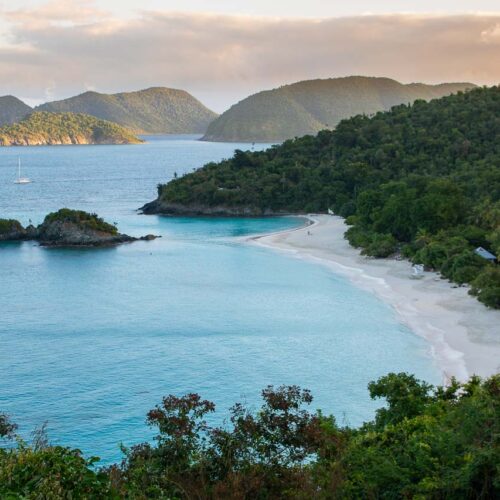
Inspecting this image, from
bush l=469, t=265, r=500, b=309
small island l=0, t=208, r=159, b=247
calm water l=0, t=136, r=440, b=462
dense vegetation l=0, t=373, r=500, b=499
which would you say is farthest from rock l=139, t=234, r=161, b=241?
dense vegetation l=0, t=373, r=500, b=499

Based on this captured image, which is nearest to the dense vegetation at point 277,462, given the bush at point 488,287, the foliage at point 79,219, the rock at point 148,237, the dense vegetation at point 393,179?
the bush at point 488,287

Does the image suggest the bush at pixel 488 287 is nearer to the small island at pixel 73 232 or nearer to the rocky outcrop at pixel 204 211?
the small island at pixel 73 232

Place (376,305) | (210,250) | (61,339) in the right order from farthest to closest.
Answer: (210,250) → (376,305) → (61,339)

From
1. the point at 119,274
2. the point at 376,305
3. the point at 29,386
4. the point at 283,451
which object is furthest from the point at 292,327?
the point at 283,451

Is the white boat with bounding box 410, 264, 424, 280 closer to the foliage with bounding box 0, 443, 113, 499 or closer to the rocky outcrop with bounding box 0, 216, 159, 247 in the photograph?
the rocky outcrop with bounding box 0, 216, 159, 247

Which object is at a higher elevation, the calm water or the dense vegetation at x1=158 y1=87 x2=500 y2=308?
the dense vegetation at x1=158 y1=87 x2=500 y2=308

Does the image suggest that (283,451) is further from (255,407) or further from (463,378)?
(463,378)
